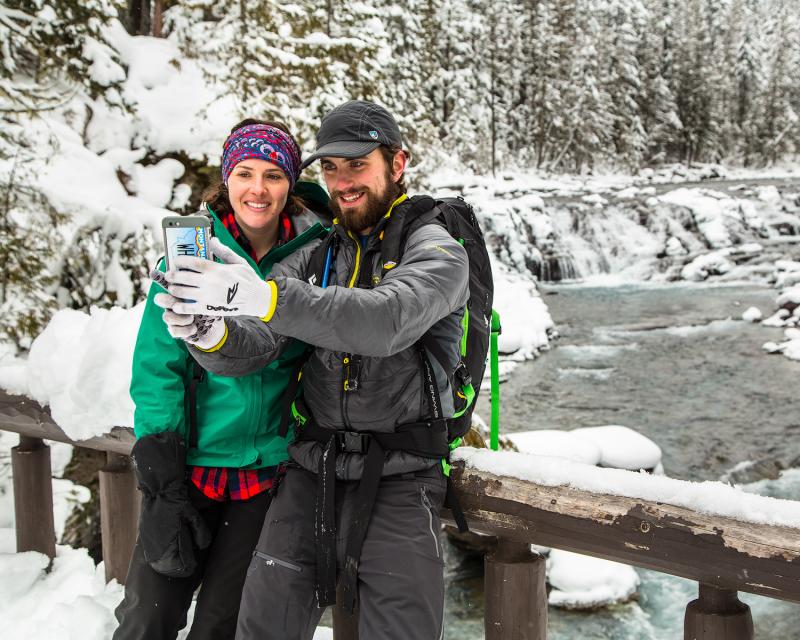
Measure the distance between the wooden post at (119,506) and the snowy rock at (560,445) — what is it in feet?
20.3

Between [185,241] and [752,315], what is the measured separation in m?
19.0

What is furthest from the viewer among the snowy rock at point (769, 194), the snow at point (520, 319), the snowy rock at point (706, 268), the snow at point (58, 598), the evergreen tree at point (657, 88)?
the evergreen tree at point (657, 88)

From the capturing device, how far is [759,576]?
1652 mm

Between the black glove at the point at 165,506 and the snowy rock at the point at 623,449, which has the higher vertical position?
the black glove at the point at 165,506

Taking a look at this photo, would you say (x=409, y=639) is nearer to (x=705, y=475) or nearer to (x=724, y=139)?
(x=705, y=475)

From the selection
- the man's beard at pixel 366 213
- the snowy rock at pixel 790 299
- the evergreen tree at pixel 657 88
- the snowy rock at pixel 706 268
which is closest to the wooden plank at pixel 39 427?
the man's beard at pixel 366 213

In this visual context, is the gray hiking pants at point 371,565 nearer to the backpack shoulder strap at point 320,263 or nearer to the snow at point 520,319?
the backpack shoulder strap at point 320,263

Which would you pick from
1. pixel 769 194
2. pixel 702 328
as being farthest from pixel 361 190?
pixel 769 194

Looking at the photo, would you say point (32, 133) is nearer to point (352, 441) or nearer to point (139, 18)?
point (139, 18)

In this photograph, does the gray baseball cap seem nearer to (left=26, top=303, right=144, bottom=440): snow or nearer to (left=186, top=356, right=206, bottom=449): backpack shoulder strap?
(left=186, top=356, right=206, bottom=449): backpack shoulder strap

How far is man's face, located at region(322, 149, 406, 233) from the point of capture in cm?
228

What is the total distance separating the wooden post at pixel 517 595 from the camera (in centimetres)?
212

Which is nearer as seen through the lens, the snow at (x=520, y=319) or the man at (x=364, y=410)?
the man at (x=364, y=410)

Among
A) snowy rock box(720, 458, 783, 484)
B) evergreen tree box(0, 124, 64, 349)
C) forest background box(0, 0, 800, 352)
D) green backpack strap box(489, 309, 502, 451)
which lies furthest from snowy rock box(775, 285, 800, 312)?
green backpack strap box(489, 309, 502, 451)
